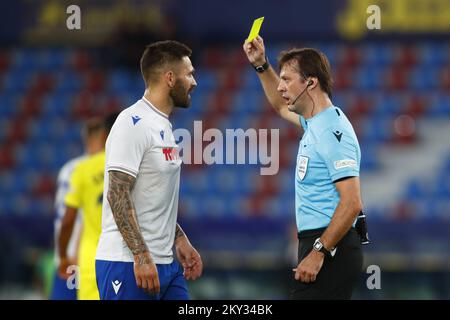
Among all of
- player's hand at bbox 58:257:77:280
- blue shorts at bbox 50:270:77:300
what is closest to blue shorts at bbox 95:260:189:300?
player's hand at bbox 58:257:77:280

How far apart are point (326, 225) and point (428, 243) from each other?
793 cm

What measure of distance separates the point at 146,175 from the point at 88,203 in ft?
6.40

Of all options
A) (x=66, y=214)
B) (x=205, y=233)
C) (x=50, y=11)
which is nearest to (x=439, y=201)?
(x=205, y=233)

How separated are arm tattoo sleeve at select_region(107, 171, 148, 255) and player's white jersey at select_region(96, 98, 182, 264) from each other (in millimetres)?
66

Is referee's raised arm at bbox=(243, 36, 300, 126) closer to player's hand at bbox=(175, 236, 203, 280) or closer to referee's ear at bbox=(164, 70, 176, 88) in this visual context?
referee's ear at bbox=(164, 70, 176, 88)

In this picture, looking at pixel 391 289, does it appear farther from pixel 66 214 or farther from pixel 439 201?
pixel 66 214

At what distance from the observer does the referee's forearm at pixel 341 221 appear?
4988mm

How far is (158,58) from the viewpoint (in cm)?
534

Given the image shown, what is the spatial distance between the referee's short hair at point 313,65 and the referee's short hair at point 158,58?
0.58m

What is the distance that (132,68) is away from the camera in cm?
1733

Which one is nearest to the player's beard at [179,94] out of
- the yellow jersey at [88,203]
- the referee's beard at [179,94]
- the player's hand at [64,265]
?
the referee's beard at [179,94]

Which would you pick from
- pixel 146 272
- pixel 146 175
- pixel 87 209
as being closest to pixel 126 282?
pixel 146 272

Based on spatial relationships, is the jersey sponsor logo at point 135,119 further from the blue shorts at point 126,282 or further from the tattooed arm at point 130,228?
the blue shorts at point 126,282

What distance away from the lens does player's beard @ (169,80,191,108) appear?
5.35m
